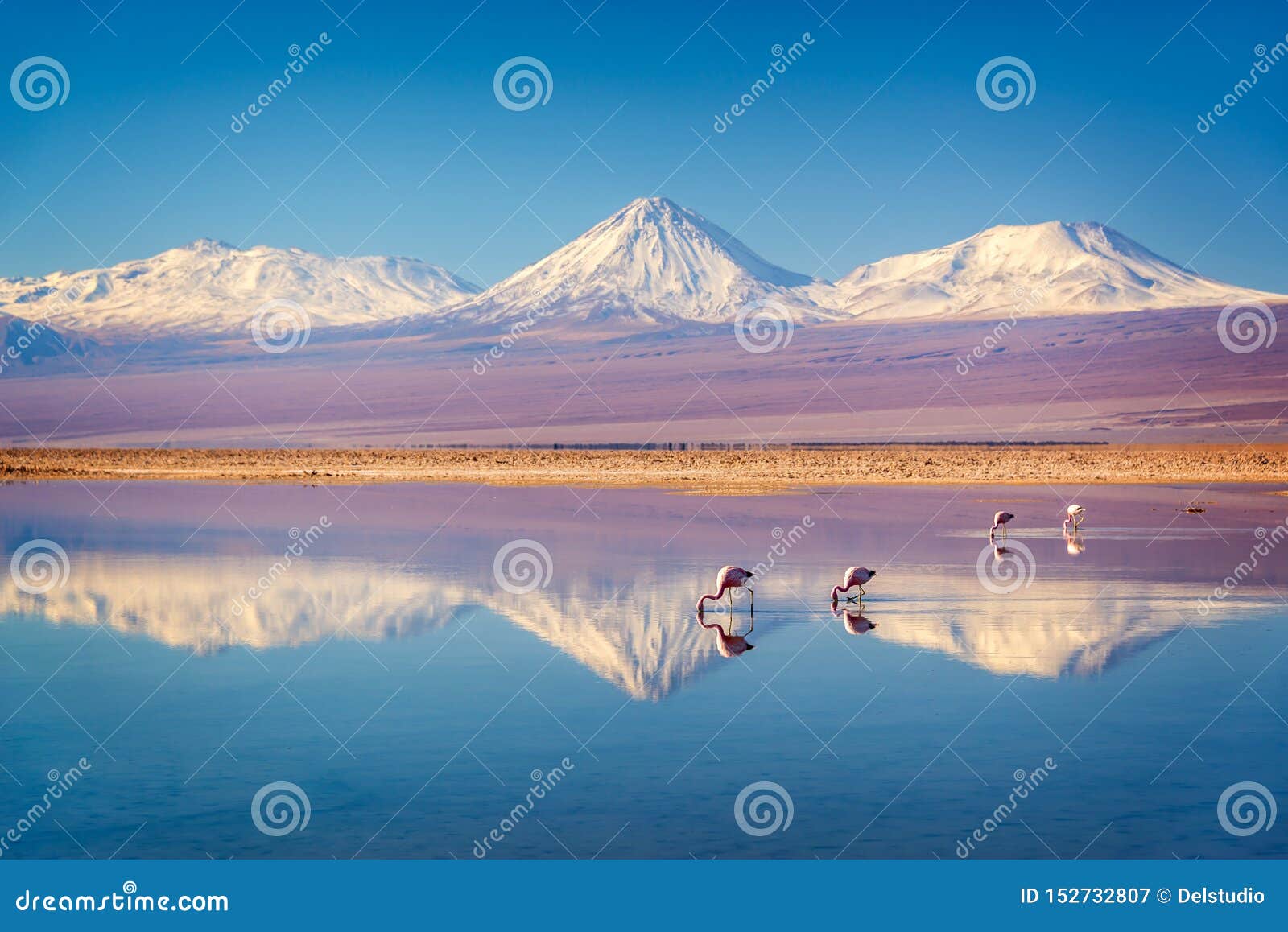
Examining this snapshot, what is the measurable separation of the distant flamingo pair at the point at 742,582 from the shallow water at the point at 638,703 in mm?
187

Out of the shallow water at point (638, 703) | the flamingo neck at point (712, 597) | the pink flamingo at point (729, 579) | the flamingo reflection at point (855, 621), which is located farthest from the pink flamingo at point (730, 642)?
the flamingo reflection at point (855, 621)

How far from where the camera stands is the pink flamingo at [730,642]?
12.0 metres

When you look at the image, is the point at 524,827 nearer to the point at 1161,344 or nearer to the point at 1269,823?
the point at 1269,823

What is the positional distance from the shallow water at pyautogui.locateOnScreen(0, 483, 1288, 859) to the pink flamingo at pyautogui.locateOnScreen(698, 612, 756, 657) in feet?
0.17

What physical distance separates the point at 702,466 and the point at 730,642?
128 feet

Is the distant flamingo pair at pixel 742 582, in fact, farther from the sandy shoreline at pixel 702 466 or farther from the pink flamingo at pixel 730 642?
the sandy shoreline at pixel 702 466

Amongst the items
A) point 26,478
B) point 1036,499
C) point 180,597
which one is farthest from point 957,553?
point 26,478

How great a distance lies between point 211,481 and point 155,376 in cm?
11428

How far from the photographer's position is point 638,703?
10047mm

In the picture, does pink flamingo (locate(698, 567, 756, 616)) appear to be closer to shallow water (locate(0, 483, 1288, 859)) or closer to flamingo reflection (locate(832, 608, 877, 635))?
shallow water (locate(0, 483, 1288, 859))

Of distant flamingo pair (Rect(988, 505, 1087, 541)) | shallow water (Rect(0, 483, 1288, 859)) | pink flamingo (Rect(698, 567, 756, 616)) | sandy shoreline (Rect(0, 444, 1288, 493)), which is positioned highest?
sandy shoreline (Rect(0, 444, 1288, 493))

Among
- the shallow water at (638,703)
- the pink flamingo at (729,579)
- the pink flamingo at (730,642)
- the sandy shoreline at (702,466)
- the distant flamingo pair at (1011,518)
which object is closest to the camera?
the shallow water at (638,703)

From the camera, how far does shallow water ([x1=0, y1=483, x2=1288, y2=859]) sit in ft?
24.1

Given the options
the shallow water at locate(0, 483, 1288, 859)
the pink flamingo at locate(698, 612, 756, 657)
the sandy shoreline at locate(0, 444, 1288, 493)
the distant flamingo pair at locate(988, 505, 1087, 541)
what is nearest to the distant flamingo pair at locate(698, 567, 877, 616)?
the shallow water at locate(0, 483, 1288, 859)
